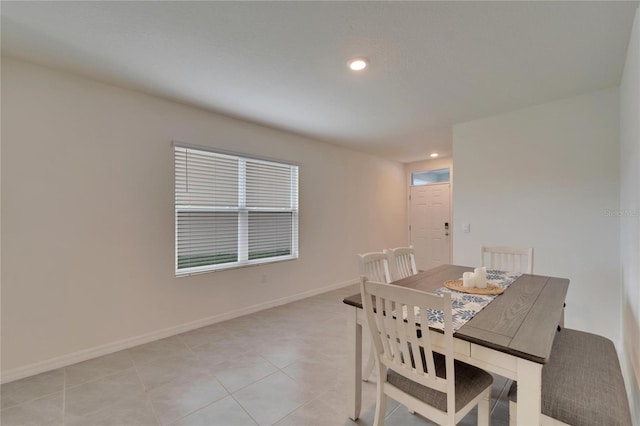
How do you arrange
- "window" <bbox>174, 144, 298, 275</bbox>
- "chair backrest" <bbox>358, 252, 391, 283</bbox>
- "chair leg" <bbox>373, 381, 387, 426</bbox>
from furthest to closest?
"window" <bbox>174, 144, 298, 275</bbox> < "chair backrest" <bbox>358, 252, 391, 283</bbox> < "chair leg" <bbox>373, 381, 387, 426</bbox>

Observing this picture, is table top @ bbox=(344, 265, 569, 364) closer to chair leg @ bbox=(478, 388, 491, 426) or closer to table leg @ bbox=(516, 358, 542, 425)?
table leg @ bbox=(516, 358, 542, 425)

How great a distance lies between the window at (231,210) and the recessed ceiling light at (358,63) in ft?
6.01

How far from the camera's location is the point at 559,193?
294 cm

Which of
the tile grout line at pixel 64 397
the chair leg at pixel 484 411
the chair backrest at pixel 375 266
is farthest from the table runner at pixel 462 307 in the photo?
the tile grout line at pixel 64 397

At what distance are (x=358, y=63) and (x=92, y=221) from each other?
2614 millimetres

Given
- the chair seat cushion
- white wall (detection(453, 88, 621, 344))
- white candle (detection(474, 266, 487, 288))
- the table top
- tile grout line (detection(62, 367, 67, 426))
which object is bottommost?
tile grout line (detection(62, 367, 67, 426))

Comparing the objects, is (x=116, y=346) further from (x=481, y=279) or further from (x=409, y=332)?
(x=481, y=279)

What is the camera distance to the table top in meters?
1.10

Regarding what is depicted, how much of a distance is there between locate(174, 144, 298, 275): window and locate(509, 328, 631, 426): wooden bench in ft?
9.62

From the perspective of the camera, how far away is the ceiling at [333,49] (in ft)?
5.39

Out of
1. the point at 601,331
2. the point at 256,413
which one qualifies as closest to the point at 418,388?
the point at 256,413

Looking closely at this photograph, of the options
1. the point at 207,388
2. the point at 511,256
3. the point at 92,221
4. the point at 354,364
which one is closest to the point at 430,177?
the point at 511,256

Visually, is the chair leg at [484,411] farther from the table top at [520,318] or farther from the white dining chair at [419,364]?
the table top at [520,318]

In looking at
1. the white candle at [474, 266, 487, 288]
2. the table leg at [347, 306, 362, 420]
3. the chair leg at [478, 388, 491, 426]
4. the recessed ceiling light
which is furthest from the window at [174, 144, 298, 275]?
the chair leg at [478, 388, 491, 426]
